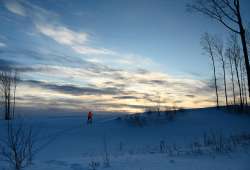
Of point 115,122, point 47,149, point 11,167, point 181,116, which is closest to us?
point 11,167

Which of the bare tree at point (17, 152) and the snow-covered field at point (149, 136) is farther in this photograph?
the snow-covered field at point (149, 136)

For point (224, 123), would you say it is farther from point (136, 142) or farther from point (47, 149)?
point (47, 149)

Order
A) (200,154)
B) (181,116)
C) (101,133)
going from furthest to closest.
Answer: (181,116) → (101,133) → (200,154)

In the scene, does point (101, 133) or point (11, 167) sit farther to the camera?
point (101, 133)

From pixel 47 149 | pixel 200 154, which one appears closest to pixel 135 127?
pixel 47 149

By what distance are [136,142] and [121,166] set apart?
12.7 m

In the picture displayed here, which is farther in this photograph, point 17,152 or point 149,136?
point 149,136

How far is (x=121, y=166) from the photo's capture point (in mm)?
7242

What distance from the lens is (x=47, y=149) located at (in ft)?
56.2

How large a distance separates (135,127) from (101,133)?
3.34 meters

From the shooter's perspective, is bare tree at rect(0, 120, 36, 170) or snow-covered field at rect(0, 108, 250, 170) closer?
bare tree at rect(0, 120, 36, 170)

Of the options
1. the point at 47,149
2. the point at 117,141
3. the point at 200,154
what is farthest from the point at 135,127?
the point at 200,154

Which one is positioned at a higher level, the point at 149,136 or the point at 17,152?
the point at 17,152

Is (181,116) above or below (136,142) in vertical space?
above
